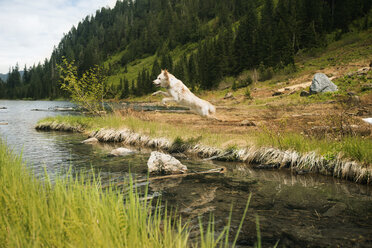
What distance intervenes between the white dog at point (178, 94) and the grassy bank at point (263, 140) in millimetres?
1679

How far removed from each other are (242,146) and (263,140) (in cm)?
116

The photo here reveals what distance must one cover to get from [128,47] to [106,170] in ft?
577

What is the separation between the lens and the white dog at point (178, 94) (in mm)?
10297

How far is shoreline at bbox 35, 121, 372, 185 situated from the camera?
7.34 meters

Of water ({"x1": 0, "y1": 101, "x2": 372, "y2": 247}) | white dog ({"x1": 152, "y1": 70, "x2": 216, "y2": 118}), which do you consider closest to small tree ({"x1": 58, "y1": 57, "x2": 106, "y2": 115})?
white dog ({"x1": 152, "y1": 70, "x2": 216, "y2": 118})

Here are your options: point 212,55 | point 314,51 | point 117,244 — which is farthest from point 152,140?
point 212,55

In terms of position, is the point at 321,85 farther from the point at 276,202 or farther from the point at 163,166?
the point at 276,202

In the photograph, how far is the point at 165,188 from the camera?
266 inches

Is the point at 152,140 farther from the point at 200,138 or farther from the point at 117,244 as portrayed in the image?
the point at 117,244

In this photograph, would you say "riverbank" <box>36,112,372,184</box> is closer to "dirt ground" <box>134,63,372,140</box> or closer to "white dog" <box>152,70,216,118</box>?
"dirt ground" <box>134,63,372,140</box>

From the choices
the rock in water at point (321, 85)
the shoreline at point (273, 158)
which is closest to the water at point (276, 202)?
the shoreline at point (273, 158)

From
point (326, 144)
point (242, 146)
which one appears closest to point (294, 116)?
point (242, 146)

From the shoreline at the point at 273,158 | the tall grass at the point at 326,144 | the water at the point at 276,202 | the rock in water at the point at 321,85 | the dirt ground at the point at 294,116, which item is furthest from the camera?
the rock in water at the point at 321,85

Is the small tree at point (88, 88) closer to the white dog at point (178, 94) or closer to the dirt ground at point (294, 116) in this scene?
the dirt ground at point (294, 116)
